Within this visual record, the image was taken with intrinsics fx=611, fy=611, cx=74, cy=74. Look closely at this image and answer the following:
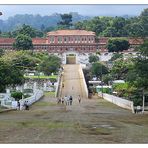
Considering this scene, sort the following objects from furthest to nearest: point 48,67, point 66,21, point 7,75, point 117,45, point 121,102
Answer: point 66,21 < point 117,45 < point 48,67 < point 7,75 < point 121,102

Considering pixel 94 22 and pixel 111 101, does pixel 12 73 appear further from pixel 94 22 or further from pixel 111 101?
pixel 94 22

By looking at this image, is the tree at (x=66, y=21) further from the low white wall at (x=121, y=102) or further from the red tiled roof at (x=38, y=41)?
the low white wall at (x=121, y=102)

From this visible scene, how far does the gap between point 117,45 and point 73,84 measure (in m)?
44.7

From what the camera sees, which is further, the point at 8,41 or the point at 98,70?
the point at 8,41

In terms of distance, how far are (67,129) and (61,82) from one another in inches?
1978

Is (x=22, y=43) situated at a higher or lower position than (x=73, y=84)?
higher

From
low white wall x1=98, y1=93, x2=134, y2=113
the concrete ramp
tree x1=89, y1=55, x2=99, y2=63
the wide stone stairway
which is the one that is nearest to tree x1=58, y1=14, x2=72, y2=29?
tree x1=89, y1=55, x2=99, y2=63

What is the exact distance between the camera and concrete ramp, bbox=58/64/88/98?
184ft

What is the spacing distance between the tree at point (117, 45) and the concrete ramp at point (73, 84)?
82.6ft

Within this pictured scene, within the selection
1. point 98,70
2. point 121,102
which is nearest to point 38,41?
point 98,70

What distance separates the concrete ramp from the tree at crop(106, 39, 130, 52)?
2518 cm

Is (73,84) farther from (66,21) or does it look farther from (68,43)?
(66,21)

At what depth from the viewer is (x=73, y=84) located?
6450 cm

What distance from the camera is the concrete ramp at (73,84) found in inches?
2207
